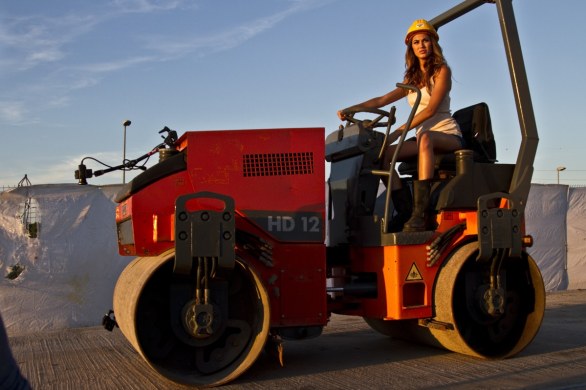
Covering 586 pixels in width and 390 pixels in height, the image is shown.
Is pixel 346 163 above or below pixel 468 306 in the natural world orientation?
above

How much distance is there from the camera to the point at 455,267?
5191 millimetres

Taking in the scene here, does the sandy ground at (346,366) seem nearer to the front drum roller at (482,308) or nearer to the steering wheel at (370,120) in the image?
the front drum roller at (482,308)

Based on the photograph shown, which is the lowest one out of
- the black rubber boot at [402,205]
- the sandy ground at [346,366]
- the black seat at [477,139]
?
the sandy ground at [346,366]

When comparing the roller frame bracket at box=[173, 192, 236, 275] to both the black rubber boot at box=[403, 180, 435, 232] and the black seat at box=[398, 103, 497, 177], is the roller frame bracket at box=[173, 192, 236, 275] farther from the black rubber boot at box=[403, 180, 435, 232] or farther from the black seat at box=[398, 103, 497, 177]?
the black seat at box=[398, 103, 497, 177]

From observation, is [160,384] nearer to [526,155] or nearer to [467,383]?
[467,383]

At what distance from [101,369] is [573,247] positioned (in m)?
8.97

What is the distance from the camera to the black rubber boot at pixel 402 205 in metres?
5.72

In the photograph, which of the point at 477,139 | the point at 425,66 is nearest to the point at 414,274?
the point at 477,139

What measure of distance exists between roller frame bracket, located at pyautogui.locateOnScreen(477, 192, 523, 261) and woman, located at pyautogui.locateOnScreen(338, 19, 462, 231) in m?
0.44

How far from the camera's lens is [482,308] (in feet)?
17.4

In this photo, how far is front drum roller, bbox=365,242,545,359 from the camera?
521 cm

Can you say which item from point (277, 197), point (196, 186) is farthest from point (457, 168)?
point (196, 186)

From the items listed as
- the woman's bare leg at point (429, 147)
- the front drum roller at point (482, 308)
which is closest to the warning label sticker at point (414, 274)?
the front drum roller at point (482, 308)

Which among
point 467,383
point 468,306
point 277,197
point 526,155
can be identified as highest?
point 526,155
